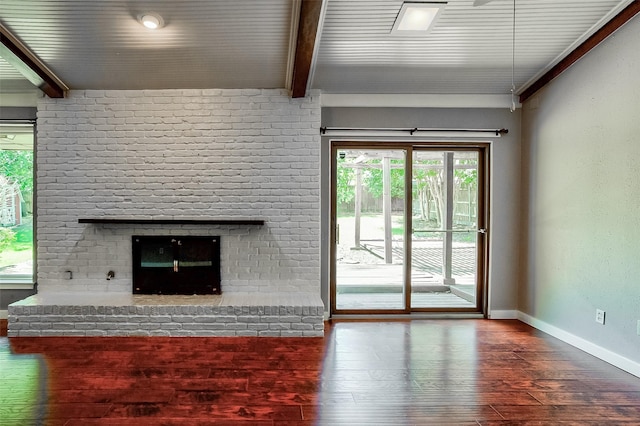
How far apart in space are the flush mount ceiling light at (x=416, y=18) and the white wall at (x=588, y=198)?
146 cm

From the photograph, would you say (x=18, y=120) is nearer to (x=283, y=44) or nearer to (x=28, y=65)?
(x=28, y=65)

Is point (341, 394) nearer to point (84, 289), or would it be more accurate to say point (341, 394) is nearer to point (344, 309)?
point (344, 309)

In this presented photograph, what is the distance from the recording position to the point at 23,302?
364 centimetres

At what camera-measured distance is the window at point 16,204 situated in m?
4.15

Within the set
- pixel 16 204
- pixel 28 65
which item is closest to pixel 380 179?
pixel 28 65

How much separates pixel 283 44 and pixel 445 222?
2.61 m

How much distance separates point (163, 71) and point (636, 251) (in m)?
4.32

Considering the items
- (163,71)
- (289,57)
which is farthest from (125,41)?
(289,57)

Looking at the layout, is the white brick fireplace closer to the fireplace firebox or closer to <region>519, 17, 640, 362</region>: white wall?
the fireplace firebox

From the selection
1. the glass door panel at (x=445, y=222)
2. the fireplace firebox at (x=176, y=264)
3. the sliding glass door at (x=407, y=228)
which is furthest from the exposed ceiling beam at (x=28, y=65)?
the glass door panel at (x=445, y=222)

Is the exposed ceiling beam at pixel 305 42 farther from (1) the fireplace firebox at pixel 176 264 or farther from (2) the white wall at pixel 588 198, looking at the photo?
(2) the white wall at pixel 588 198

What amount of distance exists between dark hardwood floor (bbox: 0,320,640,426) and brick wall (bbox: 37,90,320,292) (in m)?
0.81

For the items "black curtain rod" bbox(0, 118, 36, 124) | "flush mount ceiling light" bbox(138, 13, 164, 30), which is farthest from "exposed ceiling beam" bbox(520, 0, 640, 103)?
"black curtain rod" bbox(0, 118, 36, 124)

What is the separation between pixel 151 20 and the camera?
295cm
